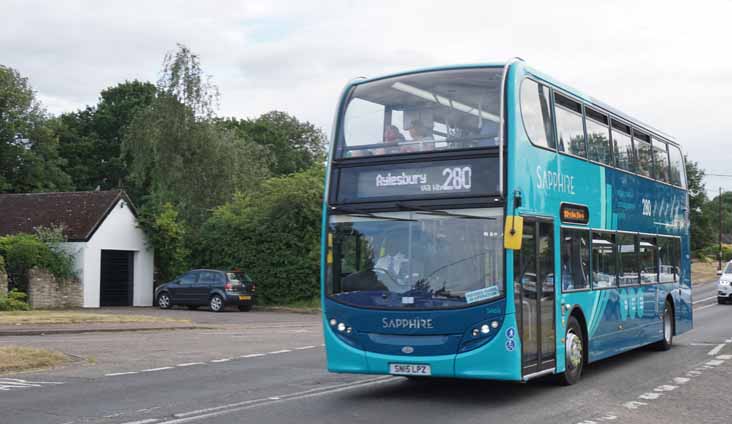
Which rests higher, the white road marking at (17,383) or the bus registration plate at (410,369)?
the bus registration plate at (410,369)

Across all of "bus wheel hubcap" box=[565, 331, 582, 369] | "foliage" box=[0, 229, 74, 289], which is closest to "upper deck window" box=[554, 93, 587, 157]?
"bus wheel hubcap" box=[565, 331, 582, 369]

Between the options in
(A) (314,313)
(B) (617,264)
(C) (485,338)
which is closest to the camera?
(C) (485,338)

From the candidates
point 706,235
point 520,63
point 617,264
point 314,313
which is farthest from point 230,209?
point 706,235

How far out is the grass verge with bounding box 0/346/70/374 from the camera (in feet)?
50.7

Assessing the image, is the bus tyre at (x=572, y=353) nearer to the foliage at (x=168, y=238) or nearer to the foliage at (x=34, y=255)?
the foliage at (x=34, y=255)

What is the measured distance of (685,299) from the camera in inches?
796

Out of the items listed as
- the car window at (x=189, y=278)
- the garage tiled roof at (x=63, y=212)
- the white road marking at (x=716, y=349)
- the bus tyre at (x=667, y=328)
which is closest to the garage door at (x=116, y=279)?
the garage tiled roof at (x=63, y=212)

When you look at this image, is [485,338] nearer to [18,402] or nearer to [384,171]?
[384,171]

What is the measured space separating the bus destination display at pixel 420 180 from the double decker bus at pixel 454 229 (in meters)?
0.01

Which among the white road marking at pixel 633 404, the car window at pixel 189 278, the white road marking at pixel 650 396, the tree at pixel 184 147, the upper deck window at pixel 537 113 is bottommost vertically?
the white road marking at pixel 650 396

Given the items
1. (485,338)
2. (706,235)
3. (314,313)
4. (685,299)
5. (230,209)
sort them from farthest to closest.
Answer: (706,235) < (230,209) < (314,313) < (685,299) < (485,338)

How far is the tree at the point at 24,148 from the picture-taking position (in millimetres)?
60750

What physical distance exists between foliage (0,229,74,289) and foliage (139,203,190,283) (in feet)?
14.3

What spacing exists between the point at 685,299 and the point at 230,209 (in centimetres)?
2456
